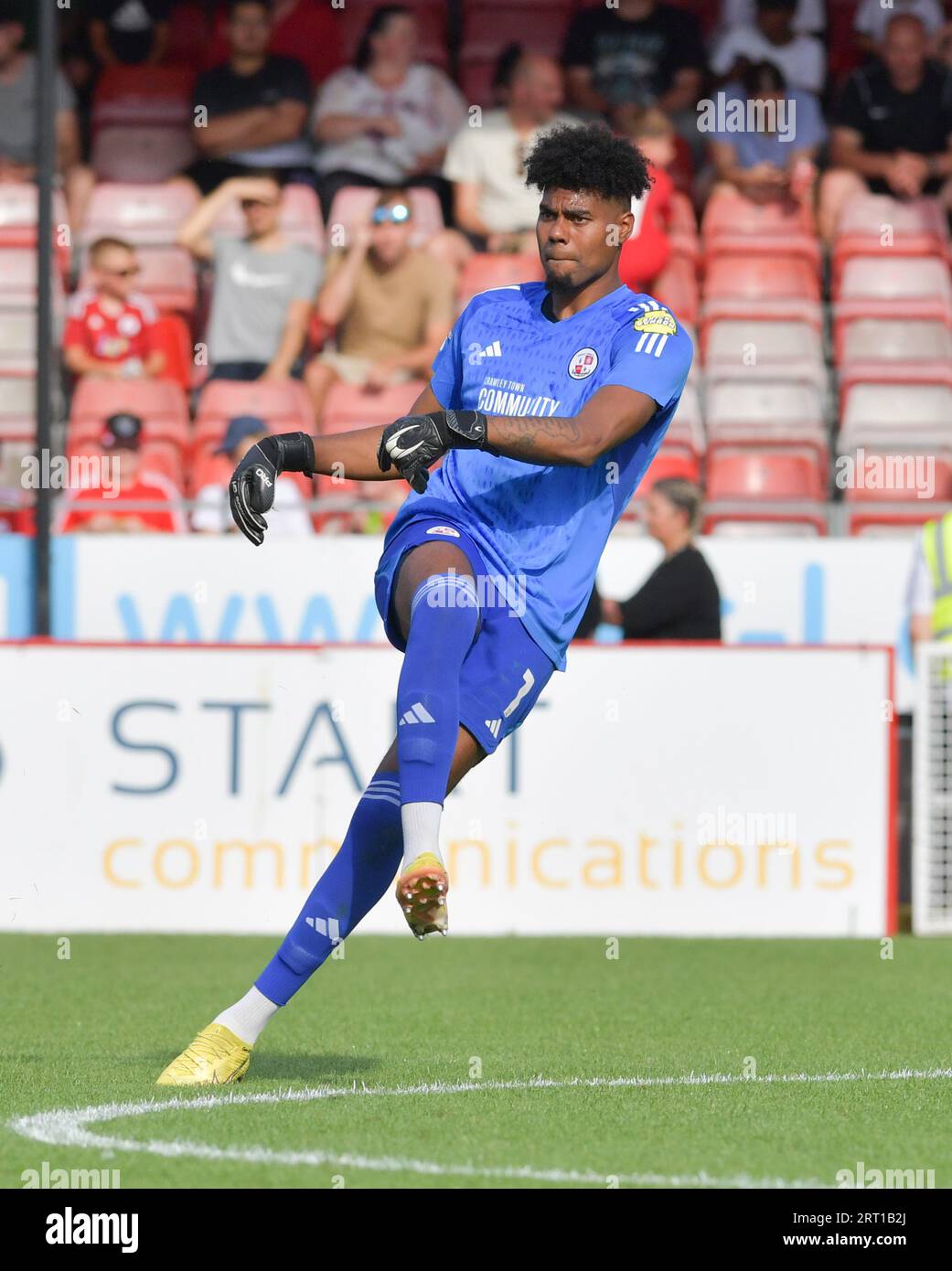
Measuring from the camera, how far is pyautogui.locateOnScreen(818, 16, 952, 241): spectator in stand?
1392 centimetres

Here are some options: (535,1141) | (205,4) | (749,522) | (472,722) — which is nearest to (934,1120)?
(535,1141)

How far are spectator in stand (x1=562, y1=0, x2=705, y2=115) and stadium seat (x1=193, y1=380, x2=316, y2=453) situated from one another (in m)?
3.25

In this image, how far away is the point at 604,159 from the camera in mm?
5055

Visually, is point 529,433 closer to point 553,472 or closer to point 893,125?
point 553,472

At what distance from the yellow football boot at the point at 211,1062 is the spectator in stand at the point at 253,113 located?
9.80 metres

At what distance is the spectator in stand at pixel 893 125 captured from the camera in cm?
1392

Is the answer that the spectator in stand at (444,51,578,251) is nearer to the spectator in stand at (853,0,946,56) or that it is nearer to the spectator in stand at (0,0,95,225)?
the spectator in stand at (853,0,946,56)

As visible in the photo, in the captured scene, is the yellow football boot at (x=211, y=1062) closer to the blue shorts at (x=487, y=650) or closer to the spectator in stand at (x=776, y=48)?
the blue shorts at (x=487, y=650)

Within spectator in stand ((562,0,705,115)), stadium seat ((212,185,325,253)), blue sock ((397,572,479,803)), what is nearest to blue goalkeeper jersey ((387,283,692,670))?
blue sock ((397,572,479,803))

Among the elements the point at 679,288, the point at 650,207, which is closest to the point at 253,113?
the point at 650,207

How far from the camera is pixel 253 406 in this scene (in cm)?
1263

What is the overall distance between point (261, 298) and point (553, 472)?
834 cm
